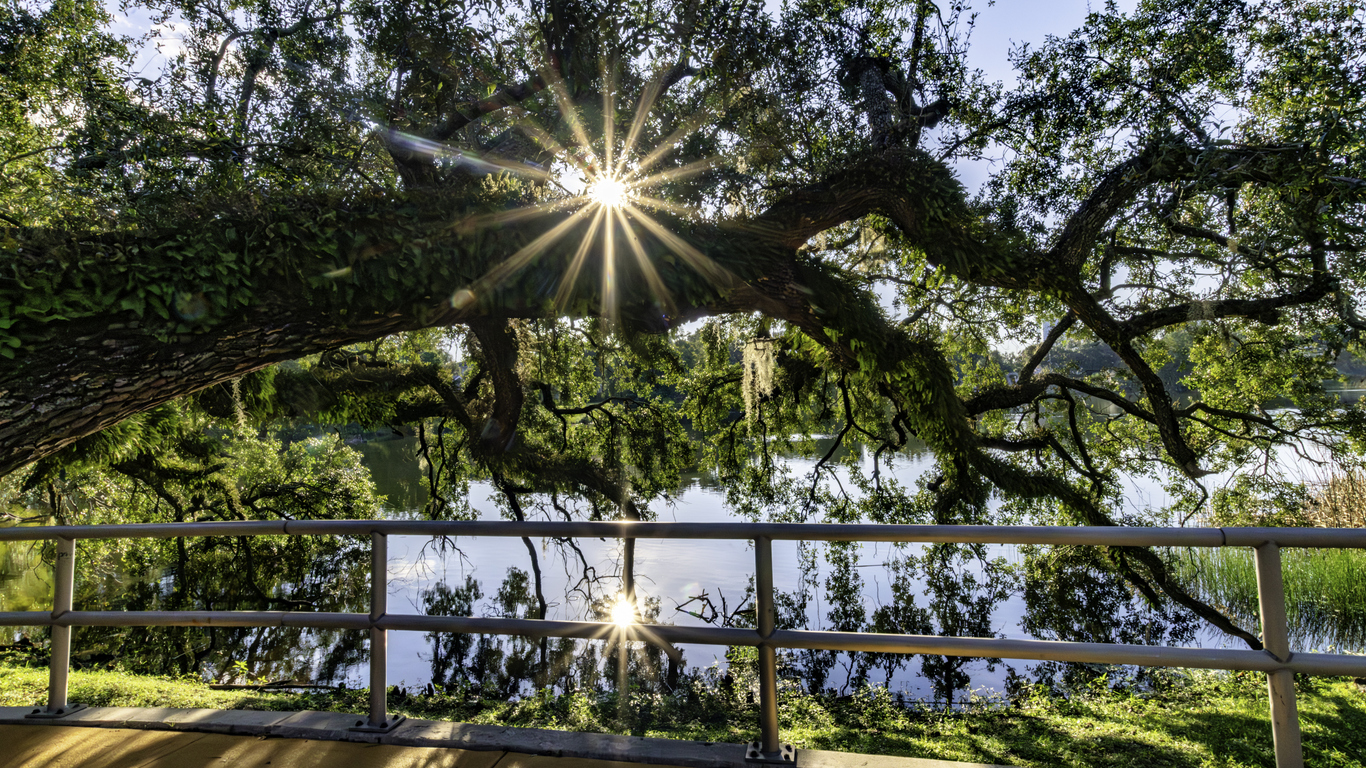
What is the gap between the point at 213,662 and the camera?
9.42 meters

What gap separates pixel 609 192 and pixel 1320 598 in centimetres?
1174

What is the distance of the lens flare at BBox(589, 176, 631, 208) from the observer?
528cm

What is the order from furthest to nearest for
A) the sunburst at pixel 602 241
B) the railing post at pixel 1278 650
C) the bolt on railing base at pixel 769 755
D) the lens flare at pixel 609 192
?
the lens flare at pixel 609 192
the sunburst at pixel 602 241
the bolt on railing base at pixel 769 755
the railing post at pixel 1278 650

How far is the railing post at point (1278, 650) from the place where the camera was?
211 centimetres

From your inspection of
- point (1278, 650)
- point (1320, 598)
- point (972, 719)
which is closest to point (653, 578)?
point (972, 719)

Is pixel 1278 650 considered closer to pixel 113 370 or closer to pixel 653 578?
pixel 113 370

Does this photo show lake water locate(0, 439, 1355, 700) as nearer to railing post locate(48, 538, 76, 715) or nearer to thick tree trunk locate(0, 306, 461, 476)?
thick tree trunk locate(0, 306, 461, 476)

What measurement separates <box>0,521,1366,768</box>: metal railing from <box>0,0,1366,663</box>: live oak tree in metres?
1.42

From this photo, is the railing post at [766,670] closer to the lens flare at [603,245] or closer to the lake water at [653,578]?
the lens flare at [603,245]

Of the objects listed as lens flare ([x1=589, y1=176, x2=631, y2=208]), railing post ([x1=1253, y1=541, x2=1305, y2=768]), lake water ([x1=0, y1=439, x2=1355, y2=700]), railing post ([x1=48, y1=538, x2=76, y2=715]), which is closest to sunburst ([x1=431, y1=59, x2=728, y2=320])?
lens flare ([x1=589, y1=176, x2=631, y2=208])

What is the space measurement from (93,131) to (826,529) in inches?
301

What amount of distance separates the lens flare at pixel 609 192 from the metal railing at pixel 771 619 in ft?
10.3

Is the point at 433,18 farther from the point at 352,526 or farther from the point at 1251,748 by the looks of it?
the point at 1251,748

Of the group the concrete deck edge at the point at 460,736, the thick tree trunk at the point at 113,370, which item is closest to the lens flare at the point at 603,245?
the thick tree trunk at the point at 113,370
